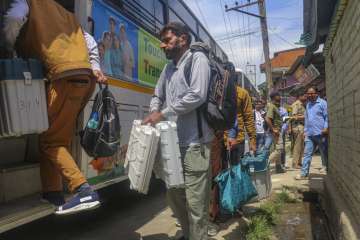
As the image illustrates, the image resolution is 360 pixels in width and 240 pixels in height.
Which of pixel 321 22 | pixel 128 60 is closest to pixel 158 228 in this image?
pixel 128 60

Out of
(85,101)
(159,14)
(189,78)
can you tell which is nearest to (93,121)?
(85,101)

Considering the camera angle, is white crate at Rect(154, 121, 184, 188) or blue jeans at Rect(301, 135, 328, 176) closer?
white crate at Rect(154, 121, 184, 188)

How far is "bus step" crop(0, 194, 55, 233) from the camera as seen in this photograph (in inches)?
126

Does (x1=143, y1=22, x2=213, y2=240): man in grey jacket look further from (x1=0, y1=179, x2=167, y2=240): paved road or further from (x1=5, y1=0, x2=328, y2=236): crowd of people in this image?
(x1=0, y1=179, x2=167, y2=240): paved road

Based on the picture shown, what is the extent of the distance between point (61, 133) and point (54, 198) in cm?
56

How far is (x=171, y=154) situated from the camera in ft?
11.2

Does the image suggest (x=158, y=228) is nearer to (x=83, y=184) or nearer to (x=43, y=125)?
(x=83, y=184)

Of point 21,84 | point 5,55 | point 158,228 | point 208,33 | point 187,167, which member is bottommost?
point 158,228

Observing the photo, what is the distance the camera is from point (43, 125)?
3.40m

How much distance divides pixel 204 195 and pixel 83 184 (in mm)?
1006

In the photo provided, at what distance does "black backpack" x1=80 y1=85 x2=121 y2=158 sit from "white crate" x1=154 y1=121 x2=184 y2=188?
0.56 metres

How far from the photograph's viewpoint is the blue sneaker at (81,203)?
3.50m

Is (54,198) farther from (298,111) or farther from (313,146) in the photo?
(298,111)

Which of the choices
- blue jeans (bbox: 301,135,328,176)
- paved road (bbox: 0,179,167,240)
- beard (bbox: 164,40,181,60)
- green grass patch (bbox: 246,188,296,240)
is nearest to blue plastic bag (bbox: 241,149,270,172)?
green grass patch (bbox: 246,188,296,240)
